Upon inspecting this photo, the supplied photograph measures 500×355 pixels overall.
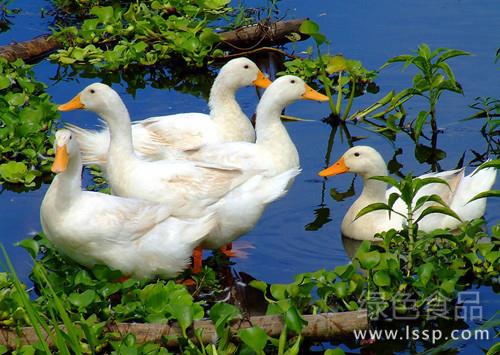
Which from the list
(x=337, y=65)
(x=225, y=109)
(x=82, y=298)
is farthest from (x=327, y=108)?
(x=82, y=298)

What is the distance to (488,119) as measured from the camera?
7.60 meters

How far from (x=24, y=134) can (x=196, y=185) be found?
1.84 meters

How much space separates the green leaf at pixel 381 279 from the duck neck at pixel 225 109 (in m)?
2.03

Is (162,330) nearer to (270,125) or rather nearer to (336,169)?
(270,125)

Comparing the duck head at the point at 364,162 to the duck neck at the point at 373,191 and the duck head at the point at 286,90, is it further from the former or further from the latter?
the duck head at the point at 286,90

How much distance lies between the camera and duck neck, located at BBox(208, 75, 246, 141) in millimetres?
7215

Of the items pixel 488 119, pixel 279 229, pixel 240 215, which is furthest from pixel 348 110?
pixel 240 215

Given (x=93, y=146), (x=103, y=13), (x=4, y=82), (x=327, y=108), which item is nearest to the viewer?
(x=93, y=146)

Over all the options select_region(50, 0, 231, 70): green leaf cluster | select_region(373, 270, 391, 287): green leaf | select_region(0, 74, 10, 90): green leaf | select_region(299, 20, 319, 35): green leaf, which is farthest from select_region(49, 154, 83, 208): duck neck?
select_region(50, 0, 231, 70): green leaf cluster

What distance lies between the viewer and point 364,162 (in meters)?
6.65

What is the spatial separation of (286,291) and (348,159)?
1.62 meters

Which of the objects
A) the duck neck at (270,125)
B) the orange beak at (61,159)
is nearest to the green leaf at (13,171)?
the duck neck at (270,125)

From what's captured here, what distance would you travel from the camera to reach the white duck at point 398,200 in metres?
6.44

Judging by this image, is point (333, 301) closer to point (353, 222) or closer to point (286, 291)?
point (286, 291)
